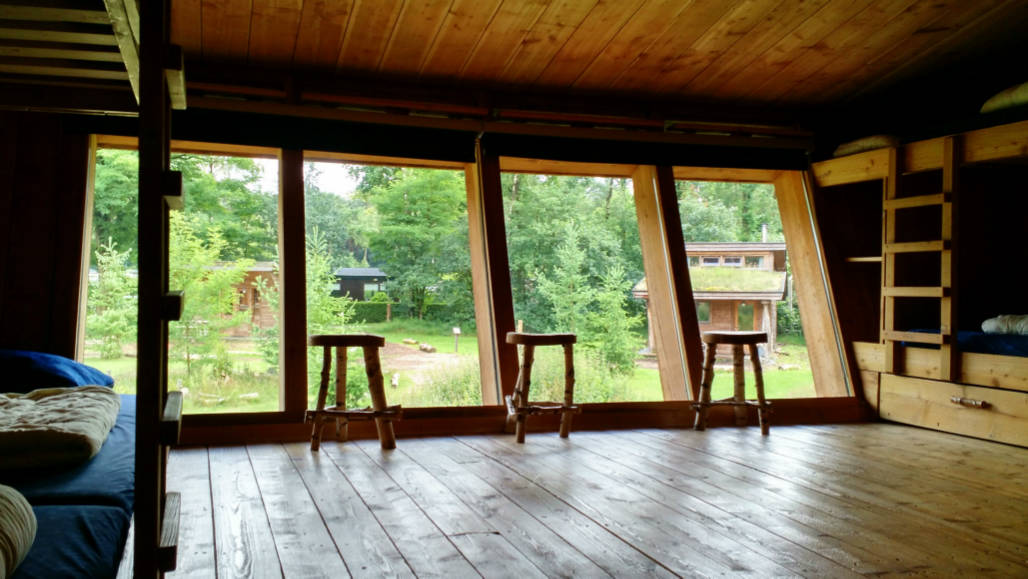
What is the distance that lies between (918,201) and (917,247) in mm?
263

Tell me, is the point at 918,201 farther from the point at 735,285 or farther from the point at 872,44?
the point at 735,285

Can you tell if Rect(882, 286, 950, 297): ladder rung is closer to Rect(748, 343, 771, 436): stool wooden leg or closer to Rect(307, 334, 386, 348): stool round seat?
Rect(748, 343, 771, 436): stool wooden leg

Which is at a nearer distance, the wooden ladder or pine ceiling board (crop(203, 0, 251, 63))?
pine ceiling board (crop(203, 0, 251, 63))

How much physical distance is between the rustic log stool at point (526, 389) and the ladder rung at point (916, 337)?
2016 millimetres

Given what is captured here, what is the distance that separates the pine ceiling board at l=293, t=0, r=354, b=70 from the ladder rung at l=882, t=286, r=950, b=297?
11.3ft

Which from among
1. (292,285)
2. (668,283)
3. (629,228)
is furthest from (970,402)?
(292,285)

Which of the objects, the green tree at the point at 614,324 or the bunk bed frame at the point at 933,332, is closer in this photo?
the bunk bed frame at the point at 933,332

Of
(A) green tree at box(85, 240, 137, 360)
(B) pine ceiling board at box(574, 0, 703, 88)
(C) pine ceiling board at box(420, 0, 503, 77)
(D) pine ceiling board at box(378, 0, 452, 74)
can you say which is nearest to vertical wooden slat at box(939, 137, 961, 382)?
(B) pine ceiling board at box(574, 0, 703, 88)

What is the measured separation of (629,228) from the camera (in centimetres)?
508

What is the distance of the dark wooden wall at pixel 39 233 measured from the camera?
12.1ft

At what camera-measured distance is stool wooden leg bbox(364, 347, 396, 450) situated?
377cm

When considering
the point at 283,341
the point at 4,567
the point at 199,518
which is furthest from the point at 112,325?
the point at 4,567

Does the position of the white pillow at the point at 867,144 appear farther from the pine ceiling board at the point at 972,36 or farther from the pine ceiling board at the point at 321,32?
the pine ceiling board at the point at 321,32

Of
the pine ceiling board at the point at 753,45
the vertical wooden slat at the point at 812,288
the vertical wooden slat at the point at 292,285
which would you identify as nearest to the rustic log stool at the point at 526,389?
the vertical wooden slat at the point at 292,285
